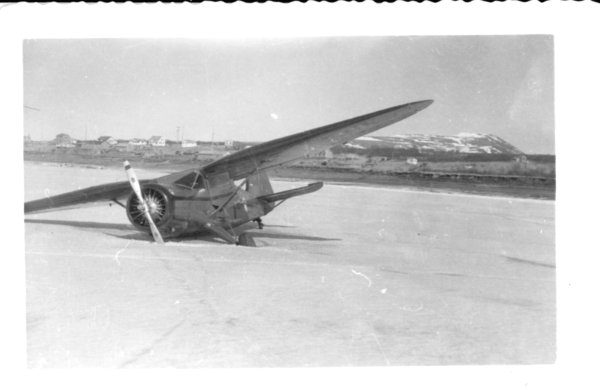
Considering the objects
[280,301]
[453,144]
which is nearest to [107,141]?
[280,301]

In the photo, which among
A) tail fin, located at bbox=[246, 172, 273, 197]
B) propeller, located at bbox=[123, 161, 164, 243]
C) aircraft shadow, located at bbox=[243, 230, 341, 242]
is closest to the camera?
propeller, located at bbox=[123, 161, 164, 243]

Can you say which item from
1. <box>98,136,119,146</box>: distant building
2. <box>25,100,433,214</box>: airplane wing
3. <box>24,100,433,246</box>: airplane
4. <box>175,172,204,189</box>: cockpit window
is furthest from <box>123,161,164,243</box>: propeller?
<box>98,136,119,146</box>: distant building

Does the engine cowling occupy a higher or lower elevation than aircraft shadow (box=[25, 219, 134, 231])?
higher

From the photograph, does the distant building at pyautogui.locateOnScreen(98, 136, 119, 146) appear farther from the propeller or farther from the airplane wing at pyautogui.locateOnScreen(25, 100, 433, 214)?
the propeller

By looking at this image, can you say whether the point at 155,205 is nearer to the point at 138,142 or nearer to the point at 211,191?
the point at 211,191

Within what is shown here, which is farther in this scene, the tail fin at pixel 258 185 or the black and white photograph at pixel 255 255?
the tail fin at pixel 258 185

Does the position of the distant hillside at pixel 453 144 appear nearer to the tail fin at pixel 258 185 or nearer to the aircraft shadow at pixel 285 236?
the tail fin at pixel 258 185

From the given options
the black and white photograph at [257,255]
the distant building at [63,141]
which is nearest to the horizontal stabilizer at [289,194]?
the black and white photograph at [257,255]
